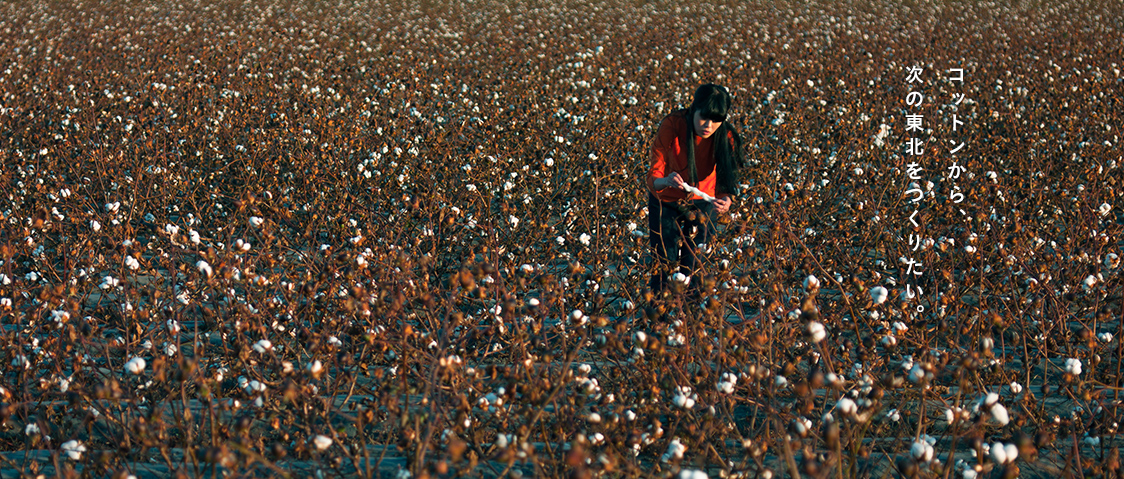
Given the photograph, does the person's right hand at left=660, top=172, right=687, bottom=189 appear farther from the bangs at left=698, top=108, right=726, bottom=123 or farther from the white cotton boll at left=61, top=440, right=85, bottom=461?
the white cotton boll at left=61, top=440, right=85, bottom=461

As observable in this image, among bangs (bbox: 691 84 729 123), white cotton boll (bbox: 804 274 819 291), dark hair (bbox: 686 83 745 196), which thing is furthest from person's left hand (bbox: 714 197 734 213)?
white cotton boll (bbox: 804 274 819 291)

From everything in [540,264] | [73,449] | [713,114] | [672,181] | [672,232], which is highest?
[713,114]

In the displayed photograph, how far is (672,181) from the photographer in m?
3.64

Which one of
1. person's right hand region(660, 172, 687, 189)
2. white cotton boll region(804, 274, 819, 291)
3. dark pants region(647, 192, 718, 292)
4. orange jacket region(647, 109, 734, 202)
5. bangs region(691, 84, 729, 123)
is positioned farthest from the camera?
dark pants region(647, 192, 718, 292)

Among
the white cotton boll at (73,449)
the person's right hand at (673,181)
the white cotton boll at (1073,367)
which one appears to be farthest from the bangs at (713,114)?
the white cotton boll at (73,449)

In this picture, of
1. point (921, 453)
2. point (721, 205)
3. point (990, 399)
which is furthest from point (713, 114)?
point (921, 453)

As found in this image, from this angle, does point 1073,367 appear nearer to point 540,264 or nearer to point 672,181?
point 672,181

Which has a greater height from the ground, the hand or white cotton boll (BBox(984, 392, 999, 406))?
white cotton boll (BBox(984, 392, 999, 406))

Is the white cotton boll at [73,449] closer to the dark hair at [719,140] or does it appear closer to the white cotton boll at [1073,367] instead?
the dark hair at [719,140]

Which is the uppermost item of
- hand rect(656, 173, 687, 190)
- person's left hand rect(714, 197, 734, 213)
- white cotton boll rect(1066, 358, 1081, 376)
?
white cotton boll rect(1066, 358, 1081, 376)

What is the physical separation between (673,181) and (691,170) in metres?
0.11

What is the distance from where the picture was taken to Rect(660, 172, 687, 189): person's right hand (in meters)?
3.56

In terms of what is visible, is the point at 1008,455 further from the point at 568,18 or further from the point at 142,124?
the point at 568,18

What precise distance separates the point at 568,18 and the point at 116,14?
8.26 meters
